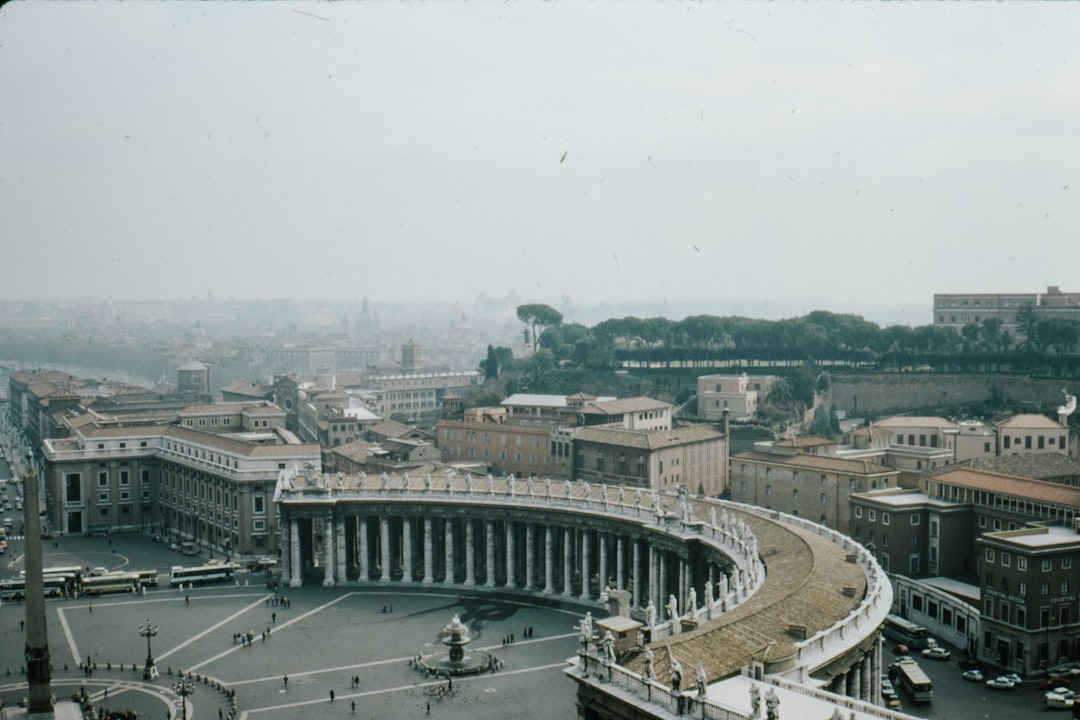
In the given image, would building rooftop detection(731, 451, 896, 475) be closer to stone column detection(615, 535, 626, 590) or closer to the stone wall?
stone column detection(615, 535, 626, 590)

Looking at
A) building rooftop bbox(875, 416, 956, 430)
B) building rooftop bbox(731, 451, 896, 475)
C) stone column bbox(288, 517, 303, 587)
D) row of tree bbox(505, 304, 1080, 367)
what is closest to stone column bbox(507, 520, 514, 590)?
stone column bbox(288, 517, 303, 587)

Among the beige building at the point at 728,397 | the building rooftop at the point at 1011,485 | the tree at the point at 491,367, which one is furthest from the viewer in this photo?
the tree at the point at 491,367

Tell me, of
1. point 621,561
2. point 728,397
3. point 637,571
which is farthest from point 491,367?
point 637,571

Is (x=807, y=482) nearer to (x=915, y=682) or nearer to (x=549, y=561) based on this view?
(x=549, y=561)

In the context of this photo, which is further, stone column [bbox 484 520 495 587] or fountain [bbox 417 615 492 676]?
stone column [bbox 484 520 495 587]

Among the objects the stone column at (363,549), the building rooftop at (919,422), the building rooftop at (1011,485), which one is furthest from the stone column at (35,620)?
the building rooftop at (919,422)

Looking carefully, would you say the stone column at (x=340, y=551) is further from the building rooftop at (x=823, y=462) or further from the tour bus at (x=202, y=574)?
the building rooftop at (x=823, y=462)
